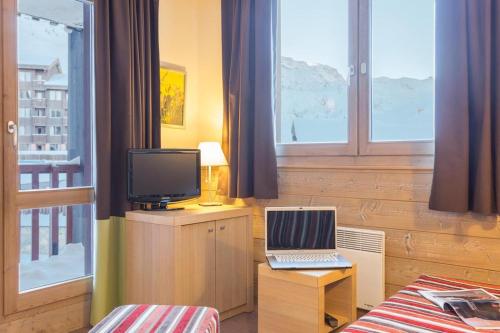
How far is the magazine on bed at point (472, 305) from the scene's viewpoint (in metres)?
1.59

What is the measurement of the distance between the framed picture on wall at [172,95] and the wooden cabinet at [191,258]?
72 cm

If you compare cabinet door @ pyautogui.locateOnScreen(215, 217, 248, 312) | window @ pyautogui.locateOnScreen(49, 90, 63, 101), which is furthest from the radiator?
window @ pyautogui.locateOnScreen(49, 90, 63, 101)

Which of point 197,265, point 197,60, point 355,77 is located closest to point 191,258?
point 197,265

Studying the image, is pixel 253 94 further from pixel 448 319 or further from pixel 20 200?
pixel 448 319

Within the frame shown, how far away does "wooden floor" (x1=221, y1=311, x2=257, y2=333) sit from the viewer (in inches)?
105

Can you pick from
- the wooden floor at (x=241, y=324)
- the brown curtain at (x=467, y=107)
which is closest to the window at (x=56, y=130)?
the wooden floor at (x=241, y=324)

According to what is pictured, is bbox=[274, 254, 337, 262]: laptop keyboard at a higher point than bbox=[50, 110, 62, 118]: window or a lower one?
lower

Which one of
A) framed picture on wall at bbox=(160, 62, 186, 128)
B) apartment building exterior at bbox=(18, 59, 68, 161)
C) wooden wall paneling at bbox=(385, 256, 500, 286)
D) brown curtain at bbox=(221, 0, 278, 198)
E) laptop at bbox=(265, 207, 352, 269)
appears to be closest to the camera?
wooden wall paneling at bbox=(385, 256, 500, 286)

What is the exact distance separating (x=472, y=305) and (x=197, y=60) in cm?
255

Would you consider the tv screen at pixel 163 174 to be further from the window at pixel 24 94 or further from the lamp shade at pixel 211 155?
the window at pixel 24 94

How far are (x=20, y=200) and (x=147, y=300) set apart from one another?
93cm

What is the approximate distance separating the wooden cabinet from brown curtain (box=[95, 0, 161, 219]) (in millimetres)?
265

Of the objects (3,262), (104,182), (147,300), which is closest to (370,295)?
(147,300)

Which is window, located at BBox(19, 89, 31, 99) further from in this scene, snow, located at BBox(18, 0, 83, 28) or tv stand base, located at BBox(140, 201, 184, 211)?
tv stand base, located at BBox(140, 201, 184, 211)
